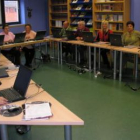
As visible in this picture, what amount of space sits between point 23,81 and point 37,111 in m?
0.54

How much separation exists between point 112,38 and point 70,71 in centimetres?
138

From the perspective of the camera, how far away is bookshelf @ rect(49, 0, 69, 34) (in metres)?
9.32

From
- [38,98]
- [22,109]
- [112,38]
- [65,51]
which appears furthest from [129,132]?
[65,51]

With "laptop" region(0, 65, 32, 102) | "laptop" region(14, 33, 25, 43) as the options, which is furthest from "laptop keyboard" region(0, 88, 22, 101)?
"laptop" region(14, 33, 25, 43)

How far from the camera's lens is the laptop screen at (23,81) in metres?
2.54

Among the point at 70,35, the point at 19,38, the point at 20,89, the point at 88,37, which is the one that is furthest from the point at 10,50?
the point at 20,89

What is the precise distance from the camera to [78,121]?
6.64 ft

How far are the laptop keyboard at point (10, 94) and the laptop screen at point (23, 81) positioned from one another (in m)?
0.04

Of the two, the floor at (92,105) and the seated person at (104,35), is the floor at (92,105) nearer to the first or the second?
the floor at (92,105)

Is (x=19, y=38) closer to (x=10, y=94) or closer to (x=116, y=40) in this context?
(x=116, y=40)

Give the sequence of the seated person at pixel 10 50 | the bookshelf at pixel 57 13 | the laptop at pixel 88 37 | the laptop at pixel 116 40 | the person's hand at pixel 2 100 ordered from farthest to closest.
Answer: the bookshelf at pixel 57 13, the seated person at pixel 10 50, the laptop at pixel 88 37, the laptop at pixel 116 40, the person's hand at pixel 2 100

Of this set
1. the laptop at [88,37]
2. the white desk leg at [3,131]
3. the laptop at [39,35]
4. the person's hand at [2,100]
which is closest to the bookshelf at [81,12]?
the laptop at [39,35]

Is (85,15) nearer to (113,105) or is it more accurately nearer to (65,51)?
(65,51)

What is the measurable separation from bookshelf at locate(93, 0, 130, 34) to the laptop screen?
5.27 m
